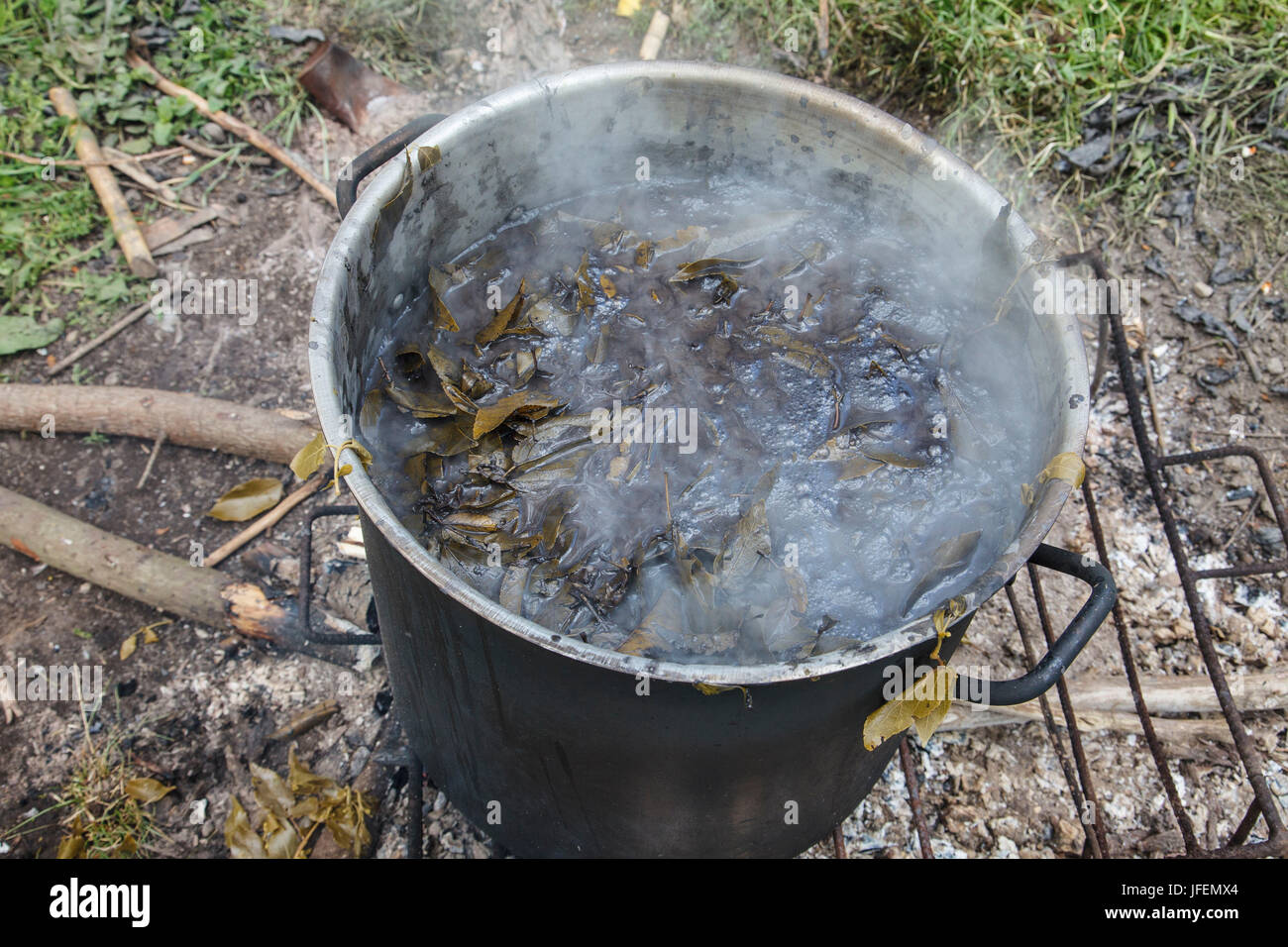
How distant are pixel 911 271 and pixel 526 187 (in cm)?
125

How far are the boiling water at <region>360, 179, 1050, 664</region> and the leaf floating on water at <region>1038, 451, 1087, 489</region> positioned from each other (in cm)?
27

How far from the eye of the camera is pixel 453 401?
97.6 inches

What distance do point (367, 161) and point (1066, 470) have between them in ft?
6.23

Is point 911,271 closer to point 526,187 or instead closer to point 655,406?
point 655,406

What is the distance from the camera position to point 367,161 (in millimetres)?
2400

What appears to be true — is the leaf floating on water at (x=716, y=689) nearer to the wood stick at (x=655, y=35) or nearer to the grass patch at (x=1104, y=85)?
the grass patch at (x=1104, y=85)

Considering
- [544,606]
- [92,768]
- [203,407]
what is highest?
[544,606]

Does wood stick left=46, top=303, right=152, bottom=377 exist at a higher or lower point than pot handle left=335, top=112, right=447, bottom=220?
lower

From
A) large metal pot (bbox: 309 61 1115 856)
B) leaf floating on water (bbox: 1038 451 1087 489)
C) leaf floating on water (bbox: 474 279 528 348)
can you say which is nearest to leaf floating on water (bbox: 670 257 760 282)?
large metal pot (bbox: 309 61 1115 856)

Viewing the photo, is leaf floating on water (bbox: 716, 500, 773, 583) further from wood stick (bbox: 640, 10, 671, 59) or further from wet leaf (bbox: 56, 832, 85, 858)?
wood stick (bbox: 640, 10, 671, 59)

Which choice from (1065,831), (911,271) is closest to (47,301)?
(911,271)

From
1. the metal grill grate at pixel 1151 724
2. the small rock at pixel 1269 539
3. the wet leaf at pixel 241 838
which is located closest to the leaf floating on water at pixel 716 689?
the metal grill grate at pixel 1151 724

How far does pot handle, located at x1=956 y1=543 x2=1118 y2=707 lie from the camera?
189 centimetres

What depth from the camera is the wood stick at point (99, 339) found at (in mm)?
3998
